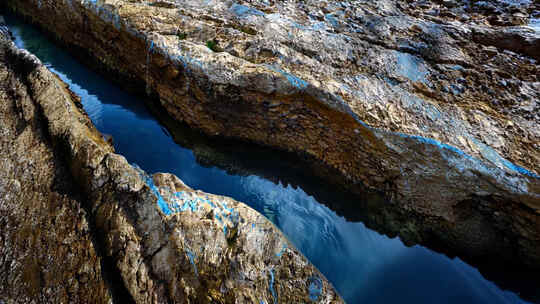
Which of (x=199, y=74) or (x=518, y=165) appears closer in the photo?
(x=518, y=165)

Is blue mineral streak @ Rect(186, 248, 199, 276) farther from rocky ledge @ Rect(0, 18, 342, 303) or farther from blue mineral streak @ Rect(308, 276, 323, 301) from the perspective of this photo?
blue mineral streak @ Rect(308, 276, 323, 301)

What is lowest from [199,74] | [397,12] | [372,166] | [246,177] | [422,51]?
[246,177]

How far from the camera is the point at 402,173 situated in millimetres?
2385

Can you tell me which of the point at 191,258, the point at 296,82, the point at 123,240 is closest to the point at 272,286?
the point at 191,258

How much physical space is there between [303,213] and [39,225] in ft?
6.51

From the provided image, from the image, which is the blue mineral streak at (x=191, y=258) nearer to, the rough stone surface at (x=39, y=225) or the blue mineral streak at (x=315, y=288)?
the rough stone surface at (x=39, y=225)

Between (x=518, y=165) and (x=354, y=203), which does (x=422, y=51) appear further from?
(x=354, y=203)

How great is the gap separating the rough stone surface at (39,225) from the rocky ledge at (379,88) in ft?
4.73

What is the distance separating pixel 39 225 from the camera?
1507mm

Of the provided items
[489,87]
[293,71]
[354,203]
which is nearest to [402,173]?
[354,203]

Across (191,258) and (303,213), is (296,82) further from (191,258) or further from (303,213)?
(191,258)

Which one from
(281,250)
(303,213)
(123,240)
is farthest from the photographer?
(303,213)

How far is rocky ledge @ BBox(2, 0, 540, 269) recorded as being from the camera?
219 centimetres

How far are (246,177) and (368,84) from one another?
1.62m
